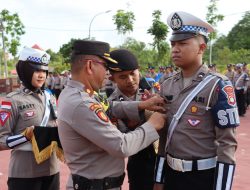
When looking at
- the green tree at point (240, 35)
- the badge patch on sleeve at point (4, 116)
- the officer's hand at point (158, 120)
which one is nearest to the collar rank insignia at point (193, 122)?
the officer's hand at point (158, 120)

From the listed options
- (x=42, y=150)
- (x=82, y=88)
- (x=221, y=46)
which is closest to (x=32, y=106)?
(x=42, y=150)

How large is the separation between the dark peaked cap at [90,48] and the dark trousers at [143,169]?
3.12 feet

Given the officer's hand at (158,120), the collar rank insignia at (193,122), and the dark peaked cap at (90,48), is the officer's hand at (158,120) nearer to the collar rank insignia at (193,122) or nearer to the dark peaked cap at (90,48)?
the collar rank insignia at (193,122)

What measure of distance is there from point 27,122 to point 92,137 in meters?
1.17

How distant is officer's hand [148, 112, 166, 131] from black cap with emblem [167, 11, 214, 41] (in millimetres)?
519

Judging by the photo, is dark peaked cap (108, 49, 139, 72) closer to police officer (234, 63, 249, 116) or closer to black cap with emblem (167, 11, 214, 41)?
black cap with emblem (167, 11, 214, 41)

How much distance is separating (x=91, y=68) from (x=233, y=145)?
1.01m

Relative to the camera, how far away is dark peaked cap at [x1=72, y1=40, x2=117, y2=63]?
217cm

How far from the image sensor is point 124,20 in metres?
26.4

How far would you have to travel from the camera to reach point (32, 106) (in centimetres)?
303

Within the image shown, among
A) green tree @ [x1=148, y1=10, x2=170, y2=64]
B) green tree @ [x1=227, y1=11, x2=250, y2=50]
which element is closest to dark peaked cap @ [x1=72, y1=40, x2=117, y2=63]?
green tree @ [x1=148, y1=10, x2=170, y2=64]

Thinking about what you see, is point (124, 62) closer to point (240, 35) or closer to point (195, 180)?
point (195, 180)

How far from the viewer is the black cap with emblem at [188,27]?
2299 mm

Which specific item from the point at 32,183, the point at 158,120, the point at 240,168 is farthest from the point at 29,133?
the point at 240,168
